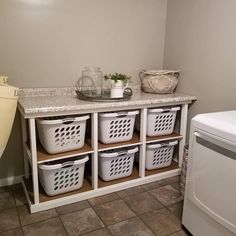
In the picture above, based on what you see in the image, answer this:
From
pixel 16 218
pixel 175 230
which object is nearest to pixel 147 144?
pixel 175 230

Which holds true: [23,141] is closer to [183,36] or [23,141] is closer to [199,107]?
[199,107]

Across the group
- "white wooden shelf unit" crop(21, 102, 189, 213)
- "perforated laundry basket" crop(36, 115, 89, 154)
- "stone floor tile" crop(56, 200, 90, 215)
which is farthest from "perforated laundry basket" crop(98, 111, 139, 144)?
"stone floor tile" crop(56, 200, 90, 215)

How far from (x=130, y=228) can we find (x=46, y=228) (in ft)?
1.89

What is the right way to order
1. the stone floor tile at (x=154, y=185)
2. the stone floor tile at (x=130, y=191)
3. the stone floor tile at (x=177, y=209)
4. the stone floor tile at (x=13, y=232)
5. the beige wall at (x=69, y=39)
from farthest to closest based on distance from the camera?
the stone floor tile at (x=154, y=185), the stone floor tile at (x=130, y=191), the beige wall at (x=69, y=39), the stone floor tile at (x=177, y=209), the stone floor tile at (x=13, y=232)

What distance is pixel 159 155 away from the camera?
96.4 inches

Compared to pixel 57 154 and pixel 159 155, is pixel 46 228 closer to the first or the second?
pixel 57 154

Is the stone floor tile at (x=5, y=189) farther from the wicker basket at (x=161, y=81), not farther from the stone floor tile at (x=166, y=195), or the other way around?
the wicker basket at (x=161, y=81)

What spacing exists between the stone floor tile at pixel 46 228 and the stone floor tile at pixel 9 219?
0.30ft

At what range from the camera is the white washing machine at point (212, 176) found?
1292 mm

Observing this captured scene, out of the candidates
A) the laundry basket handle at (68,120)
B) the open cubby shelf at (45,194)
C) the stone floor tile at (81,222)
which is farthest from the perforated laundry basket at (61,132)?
the stone floor tile at (81,222)

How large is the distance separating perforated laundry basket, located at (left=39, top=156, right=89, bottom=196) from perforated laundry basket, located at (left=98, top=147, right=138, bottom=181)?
0.19 metres

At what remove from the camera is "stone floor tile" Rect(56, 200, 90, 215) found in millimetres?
1954

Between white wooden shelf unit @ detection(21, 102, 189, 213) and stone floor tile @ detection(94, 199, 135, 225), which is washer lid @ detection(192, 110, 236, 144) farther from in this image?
stone floor tile @ detection(94, 199, 135, 225)

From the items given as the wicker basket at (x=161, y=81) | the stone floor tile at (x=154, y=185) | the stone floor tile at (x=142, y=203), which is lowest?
the stone floor tile at (x=142, y=203)
